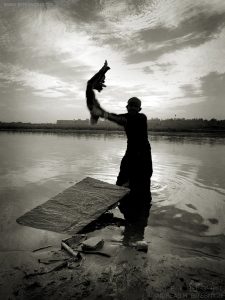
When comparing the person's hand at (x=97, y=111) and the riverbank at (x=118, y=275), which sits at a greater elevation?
the person's hand at (x=97, y=111)

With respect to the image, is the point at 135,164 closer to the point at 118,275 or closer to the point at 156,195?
the point at 156,195

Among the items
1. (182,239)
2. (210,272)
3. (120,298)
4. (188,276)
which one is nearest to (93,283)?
(120,298)

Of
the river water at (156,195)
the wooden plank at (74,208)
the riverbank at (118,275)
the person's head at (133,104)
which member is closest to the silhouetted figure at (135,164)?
the person's head at (133,104)

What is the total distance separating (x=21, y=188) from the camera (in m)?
6.70

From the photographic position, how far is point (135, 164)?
4.99 metres

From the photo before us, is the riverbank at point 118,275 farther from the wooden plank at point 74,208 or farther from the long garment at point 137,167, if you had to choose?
the long garment at point 137,167

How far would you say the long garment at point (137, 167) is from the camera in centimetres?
470

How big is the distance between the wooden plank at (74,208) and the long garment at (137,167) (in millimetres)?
606

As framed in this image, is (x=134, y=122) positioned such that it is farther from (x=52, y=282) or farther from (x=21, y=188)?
(x=21, y=188)

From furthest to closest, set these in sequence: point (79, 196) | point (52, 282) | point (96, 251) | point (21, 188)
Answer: point (21, 188)
point (79, 196)
point (96, 251)
point (52, 282)

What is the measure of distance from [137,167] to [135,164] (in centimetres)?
7

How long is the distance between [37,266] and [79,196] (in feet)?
Answer: 4.93

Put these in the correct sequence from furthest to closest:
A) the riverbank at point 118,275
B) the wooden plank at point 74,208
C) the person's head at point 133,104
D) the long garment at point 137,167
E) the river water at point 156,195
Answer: the long garment at point 137,167 < the person's head at point 133,104 < the river water at point 156,195 < the wooden plank at point 74,208 < the riverbank at point 118,275

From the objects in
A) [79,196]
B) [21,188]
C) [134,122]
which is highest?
[134,122]
